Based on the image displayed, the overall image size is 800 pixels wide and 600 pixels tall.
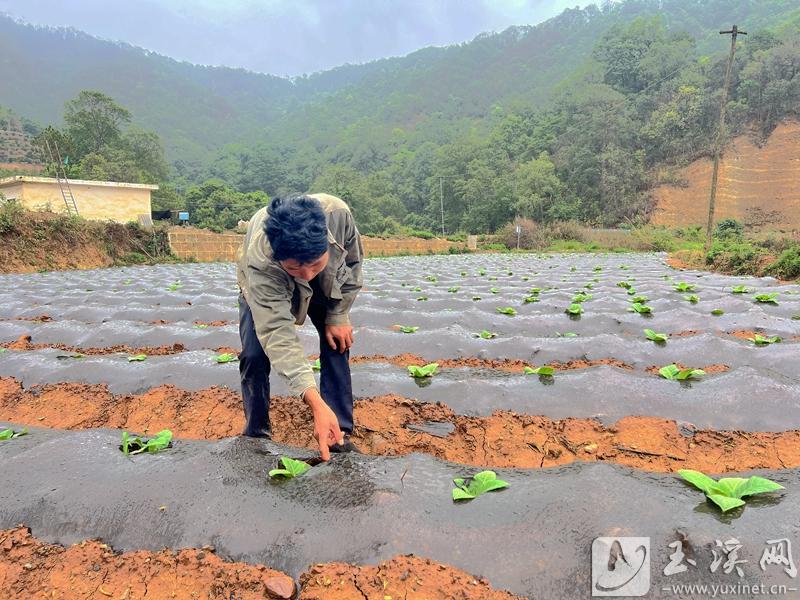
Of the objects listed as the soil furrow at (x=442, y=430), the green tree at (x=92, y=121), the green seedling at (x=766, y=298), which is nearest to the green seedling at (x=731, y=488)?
the soil furrow at (x=442, y=430)

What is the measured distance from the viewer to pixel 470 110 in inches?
3890

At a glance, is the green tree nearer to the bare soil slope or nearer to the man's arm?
the bare soil slope

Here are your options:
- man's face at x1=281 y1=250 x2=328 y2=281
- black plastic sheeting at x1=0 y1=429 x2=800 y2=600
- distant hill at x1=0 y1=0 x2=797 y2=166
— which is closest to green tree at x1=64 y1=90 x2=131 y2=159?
distant hill at x1=0 y1=0 x2=797 y2=166

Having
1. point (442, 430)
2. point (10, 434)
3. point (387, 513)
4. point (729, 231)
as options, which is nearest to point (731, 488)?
point (387, 513)

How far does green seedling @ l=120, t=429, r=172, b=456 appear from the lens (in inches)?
97.5

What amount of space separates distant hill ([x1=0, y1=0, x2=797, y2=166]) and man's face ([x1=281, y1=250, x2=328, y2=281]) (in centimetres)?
8533

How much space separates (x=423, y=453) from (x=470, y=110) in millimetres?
105128

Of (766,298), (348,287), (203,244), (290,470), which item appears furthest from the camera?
(203,244)

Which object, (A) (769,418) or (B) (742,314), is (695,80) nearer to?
(B) (742,314)

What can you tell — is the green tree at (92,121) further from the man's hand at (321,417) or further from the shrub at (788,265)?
the man's hand at (321,417)

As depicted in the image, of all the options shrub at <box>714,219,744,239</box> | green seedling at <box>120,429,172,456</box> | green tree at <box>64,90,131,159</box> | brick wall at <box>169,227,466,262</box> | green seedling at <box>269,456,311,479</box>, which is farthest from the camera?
green tree at <box>64,90,131,159</box>

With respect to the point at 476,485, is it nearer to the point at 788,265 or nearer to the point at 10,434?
the point at 10,434

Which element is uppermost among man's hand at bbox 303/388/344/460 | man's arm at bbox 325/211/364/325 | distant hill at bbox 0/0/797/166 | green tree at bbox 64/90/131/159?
distant hill at bbox 0/0/797/166
